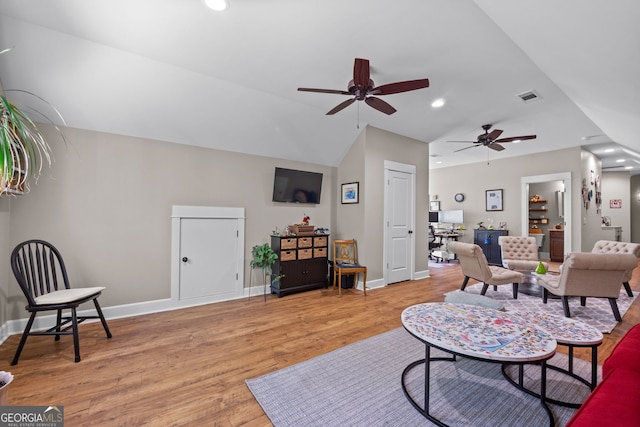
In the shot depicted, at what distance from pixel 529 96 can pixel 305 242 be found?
3761 mm

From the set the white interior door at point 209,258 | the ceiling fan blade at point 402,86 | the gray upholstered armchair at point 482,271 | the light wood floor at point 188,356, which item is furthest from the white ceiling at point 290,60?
the light wood floor at point 188,356

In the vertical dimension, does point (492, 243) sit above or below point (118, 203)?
below

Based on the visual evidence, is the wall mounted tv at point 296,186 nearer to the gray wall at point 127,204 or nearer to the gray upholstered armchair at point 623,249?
the gray wall at point 127,204

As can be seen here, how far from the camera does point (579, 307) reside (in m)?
3.59

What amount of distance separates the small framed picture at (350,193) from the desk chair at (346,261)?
715 mm

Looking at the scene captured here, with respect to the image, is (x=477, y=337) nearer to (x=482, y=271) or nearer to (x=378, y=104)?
(x=378, y=104)

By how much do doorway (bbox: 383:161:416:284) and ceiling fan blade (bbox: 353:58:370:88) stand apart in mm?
2390

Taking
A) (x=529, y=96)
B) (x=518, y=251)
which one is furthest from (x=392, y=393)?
(x=518, y=251)

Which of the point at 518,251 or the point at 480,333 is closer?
the point at 480,333

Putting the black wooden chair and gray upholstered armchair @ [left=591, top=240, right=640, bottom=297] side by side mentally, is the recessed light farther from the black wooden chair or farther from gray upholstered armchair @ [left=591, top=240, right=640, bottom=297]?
gray upholstered armchair @ [left=591, top=240, right=640, bottom=297]

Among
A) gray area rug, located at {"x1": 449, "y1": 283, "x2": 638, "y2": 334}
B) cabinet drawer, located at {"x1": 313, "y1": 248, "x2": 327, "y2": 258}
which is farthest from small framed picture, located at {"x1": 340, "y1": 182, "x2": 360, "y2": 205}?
gray area rug, located at {"x1": 449, "y1": 283, "x2": 638, "y2": 334}

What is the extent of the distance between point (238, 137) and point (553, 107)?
15.4 ft

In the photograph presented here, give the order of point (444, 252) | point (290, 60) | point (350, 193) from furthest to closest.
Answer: point (444, 252)
point (350, 193)
point (290, 60)

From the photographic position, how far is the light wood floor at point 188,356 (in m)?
1.72
